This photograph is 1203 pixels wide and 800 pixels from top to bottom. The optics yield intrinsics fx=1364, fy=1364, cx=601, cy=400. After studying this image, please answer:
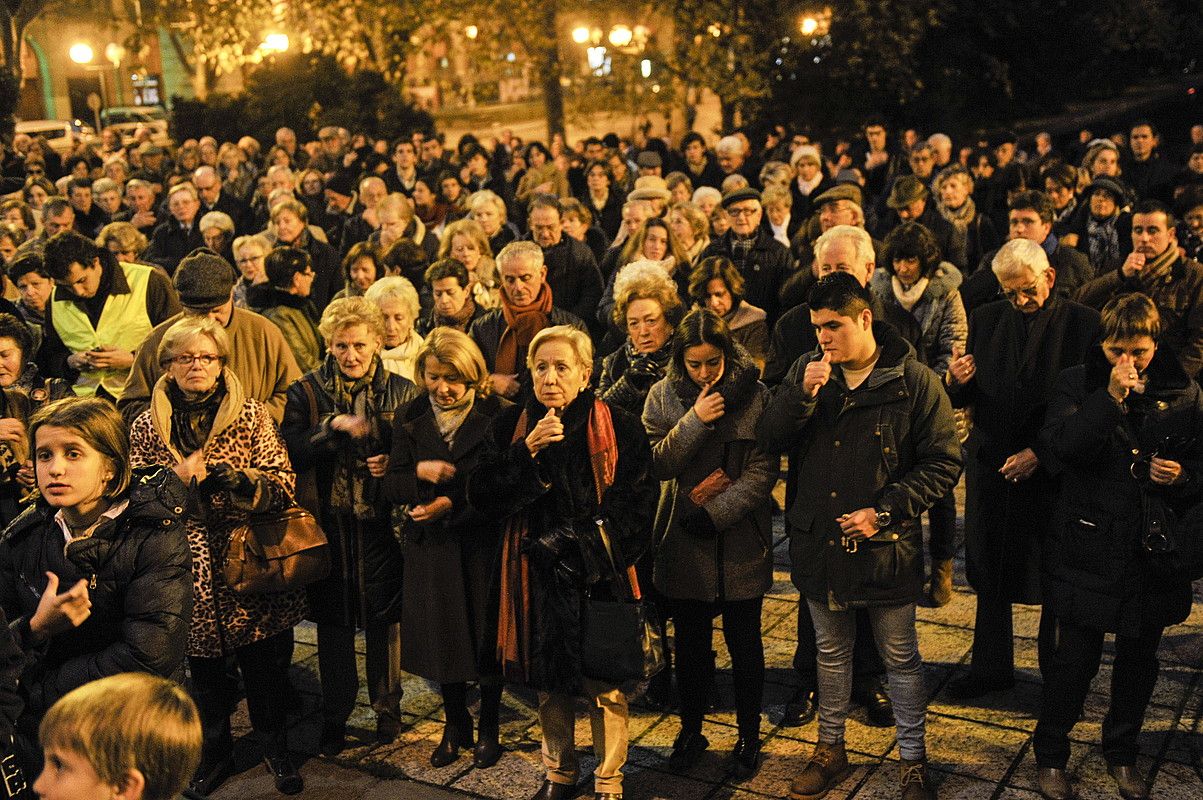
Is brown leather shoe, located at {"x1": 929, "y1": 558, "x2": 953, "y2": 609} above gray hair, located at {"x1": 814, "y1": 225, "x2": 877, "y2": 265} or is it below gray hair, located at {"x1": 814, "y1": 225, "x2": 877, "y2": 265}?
below

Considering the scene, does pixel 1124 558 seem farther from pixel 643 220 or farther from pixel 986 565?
pixel 643 220

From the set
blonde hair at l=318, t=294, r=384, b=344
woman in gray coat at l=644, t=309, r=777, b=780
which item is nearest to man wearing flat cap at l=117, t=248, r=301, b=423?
blonde hair at l=318, t=294, r=384, b=344

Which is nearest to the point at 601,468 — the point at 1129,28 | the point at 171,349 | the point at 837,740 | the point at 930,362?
the point at 837,740

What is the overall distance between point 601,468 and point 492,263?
12.9ft

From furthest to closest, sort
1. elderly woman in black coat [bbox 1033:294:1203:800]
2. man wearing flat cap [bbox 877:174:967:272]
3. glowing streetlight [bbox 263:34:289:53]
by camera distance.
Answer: glowing streetlight [bbox 263:34:289:53] → man wearing flat cap [bbox 877:174:967:272] → elderly woman in black coat [bbox 1033:294:1203:800]

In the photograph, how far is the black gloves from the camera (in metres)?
5.44

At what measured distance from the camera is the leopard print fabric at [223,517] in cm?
556

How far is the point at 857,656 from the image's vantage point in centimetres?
612

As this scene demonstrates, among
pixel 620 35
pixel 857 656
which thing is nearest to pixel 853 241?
pixel 857 656

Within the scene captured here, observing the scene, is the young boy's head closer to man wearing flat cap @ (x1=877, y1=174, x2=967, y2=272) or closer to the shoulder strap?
the shoulder strap

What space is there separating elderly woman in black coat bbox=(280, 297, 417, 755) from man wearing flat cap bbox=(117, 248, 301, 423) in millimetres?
692

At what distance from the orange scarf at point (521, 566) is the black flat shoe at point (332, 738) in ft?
3.41

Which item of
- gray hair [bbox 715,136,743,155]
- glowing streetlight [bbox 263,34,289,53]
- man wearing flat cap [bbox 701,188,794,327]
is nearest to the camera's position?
man wearing flat cap [bbox 701,188,794,327]

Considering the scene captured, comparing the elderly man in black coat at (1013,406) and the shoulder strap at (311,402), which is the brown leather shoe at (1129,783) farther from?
the shoulder strap at (311,402)
